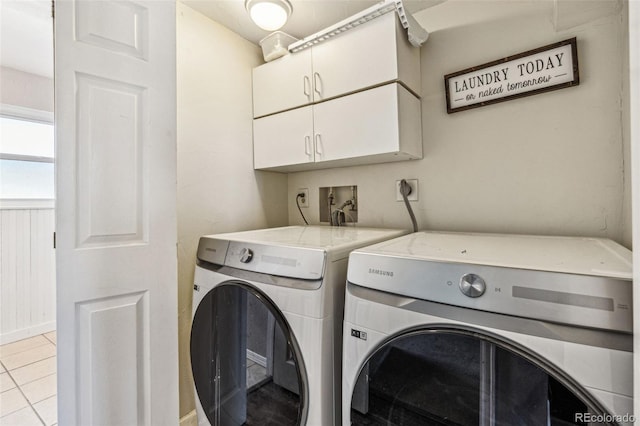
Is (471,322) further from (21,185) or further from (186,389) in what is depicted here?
(21,185)

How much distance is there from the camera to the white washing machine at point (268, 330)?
89cm

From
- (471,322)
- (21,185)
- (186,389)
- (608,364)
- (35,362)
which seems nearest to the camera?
→ (608,364)

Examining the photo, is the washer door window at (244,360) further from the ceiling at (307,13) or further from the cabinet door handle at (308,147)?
the ceiling at (307,13)

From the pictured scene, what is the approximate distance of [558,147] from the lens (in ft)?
3.88

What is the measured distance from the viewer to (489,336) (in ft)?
2.07

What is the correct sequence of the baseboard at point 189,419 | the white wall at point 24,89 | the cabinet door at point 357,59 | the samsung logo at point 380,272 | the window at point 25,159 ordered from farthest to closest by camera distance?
the window at point 25,159 < the white wall at point 24,89 < the baseboard at point 189,419 < the cabinet door at point 357,59 < the samsung logo at point 380,272

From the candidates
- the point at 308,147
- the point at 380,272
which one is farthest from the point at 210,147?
the point at 380,272

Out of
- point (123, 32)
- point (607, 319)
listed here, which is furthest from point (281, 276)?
point (123, 32)

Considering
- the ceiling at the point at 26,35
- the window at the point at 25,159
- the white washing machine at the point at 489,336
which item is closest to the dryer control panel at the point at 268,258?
the white washing machine at the point at 489,336

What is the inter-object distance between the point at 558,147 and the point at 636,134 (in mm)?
984

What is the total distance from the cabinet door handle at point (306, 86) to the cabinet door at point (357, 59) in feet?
0.11

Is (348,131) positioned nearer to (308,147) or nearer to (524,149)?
(308,147)

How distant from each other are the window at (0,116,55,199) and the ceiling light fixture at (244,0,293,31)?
2294mm

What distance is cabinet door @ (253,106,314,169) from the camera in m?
1.56
